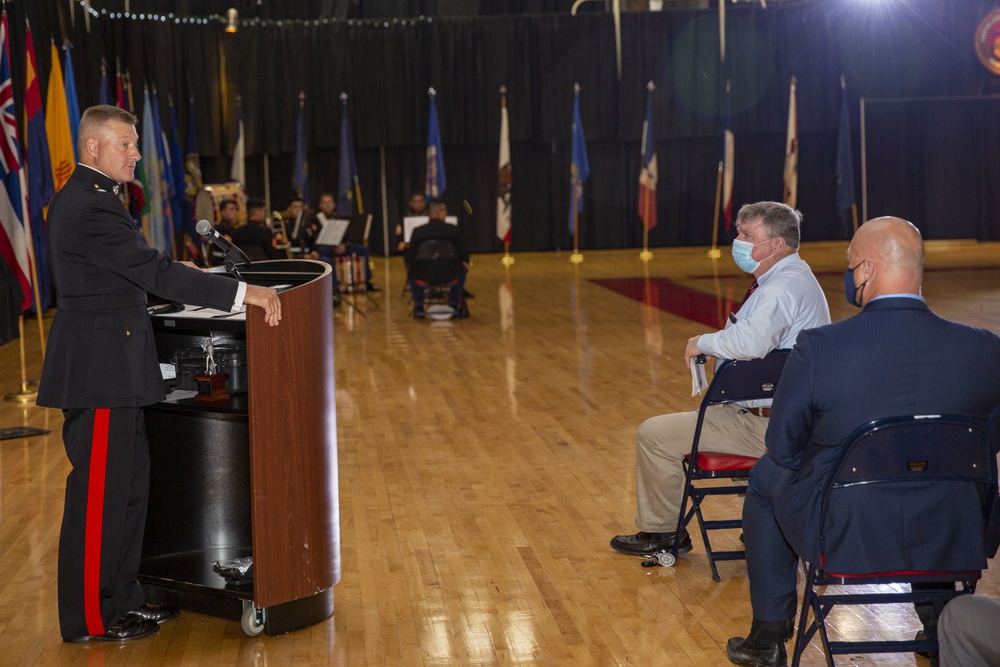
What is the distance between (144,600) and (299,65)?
14686mm

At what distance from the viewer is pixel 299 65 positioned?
1717cm

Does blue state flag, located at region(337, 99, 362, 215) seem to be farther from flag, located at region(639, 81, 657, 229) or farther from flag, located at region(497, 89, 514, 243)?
flag, located at region(639, 81, 657, 229)

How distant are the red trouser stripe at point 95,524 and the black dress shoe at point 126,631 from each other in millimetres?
26

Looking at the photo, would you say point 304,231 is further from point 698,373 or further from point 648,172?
point 698,373

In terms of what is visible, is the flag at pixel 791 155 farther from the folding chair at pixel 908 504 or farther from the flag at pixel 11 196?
the folding chair at pixel 908 504

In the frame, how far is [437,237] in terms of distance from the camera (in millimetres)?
10906

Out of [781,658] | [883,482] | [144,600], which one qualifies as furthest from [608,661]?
[144,600]

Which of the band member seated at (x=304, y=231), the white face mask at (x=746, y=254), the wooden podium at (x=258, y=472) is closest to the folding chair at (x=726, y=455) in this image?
the white face mask at (x=746, y=254)

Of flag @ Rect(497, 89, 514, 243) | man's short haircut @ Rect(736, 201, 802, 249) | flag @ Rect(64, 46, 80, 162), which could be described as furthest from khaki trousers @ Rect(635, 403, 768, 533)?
flag @ Rect(497, 89, 514, 243)

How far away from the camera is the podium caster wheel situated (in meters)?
3.36

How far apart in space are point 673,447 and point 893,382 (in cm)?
144

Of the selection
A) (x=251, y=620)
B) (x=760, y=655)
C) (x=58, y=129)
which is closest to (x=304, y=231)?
(x=58, y=129)

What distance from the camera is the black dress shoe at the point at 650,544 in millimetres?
4086

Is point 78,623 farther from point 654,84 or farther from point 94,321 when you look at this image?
point 654,84
